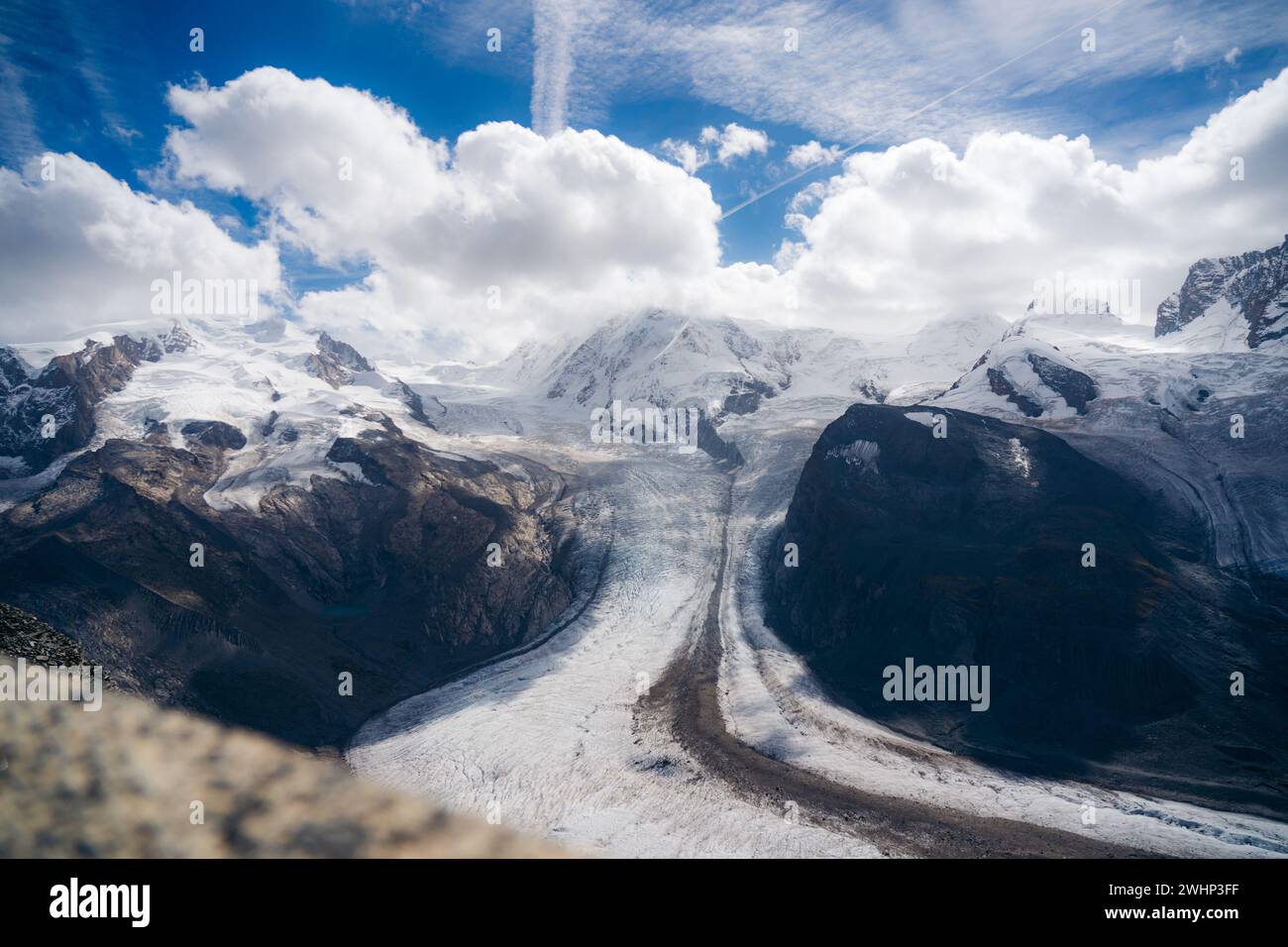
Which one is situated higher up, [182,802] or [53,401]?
[53,401]

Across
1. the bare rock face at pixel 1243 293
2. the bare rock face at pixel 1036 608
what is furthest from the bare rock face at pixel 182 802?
the bare rock face at pixel 1243 293

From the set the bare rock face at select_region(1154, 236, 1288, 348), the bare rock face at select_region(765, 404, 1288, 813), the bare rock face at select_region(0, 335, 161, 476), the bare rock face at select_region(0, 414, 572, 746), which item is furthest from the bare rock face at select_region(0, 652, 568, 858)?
the bare rock face at select_region(1154, 236, 1288, 348)

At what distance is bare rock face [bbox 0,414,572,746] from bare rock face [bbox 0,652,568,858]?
158 feet

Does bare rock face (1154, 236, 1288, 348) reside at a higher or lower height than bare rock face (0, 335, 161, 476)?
higher

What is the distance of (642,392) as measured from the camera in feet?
612

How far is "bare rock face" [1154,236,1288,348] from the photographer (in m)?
118

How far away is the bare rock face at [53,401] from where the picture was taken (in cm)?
10488

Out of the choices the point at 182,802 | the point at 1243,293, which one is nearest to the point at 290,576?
the point at 182,802

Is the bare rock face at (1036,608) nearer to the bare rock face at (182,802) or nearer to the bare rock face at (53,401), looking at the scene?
the bare rock face at (182,802)

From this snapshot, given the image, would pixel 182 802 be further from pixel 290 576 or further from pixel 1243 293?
pixel 1243 293

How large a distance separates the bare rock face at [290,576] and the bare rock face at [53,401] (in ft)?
57.7

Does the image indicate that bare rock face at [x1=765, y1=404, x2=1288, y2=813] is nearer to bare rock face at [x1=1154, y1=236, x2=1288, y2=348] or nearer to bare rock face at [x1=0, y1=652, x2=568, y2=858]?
bare rock face at [x1=0, y1=652, x2=568, y2=858]

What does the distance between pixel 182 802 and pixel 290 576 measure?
7538 centimetres

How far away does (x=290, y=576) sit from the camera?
2768 inches
